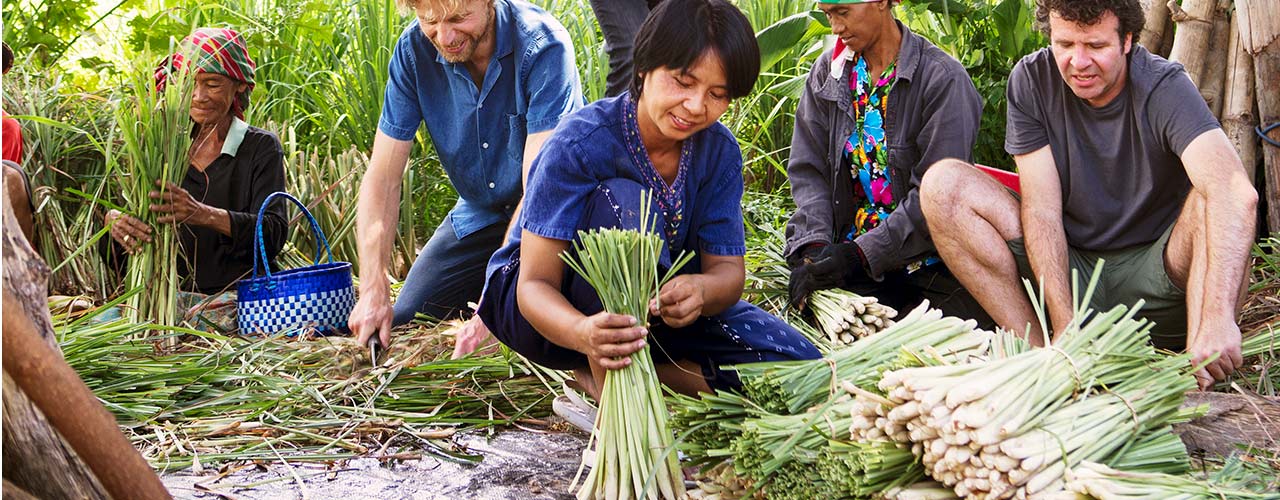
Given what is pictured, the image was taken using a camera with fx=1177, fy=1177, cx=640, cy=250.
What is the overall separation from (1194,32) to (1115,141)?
3.18 feet

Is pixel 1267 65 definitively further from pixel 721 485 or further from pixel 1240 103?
pixel 721 485

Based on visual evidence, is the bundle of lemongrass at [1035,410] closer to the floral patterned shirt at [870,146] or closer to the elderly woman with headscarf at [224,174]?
the floral patterned shirt at [870,146]

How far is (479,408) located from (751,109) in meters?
2.78

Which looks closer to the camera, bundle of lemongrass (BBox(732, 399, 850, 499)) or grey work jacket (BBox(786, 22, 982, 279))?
bundle of lemongrass (BBox(732, 399, 850, 499))

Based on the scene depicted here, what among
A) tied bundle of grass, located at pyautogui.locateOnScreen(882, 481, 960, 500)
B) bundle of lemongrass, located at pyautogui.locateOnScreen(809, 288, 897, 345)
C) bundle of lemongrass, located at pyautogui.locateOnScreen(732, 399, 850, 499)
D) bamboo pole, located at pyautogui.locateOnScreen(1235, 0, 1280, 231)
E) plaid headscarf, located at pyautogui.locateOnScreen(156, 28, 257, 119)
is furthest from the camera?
plaid headscarf, located at pyautogui.locateOnScreen(156, 28, 257, 119)

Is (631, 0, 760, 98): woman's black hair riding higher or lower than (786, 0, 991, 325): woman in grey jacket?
higher

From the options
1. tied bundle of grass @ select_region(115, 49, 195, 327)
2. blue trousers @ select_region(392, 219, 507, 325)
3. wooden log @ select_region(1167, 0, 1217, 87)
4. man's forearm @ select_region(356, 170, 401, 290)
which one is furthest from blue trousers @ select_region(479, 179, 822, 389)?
wooden log @ select_region(1167, 0, 1217, 87)

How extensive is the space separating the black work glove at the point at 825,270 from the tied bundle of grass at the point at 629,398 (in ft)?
4.03

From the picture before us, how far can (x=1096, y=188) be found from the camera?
3.49m

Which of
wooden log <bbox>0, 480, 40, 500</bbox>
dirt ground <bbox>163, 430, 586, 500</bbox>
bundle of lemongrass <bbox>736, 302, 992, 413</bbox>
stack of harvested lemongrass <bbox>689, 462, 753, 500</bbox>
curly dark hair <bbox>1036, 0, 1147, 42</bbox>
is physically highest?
curly dark hair <bbox>1036, 0, 1147, 42</bbox>

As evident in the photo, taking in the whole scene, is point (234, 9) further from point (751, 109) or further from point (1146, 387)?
point (1146, 387)

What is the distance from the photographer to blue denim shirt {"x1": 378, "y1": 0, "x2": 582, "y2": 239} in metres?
3.62

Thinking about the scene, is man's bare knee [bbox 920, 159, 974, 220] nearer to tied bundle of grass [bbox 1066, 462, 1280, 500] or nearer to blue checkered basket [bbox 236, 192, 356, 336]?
tied bundle of grass [bbox 1066, 462, 1280, 500]

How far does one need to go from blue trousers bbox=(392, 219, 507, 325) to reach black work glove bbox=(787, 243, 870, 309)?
1.12m
